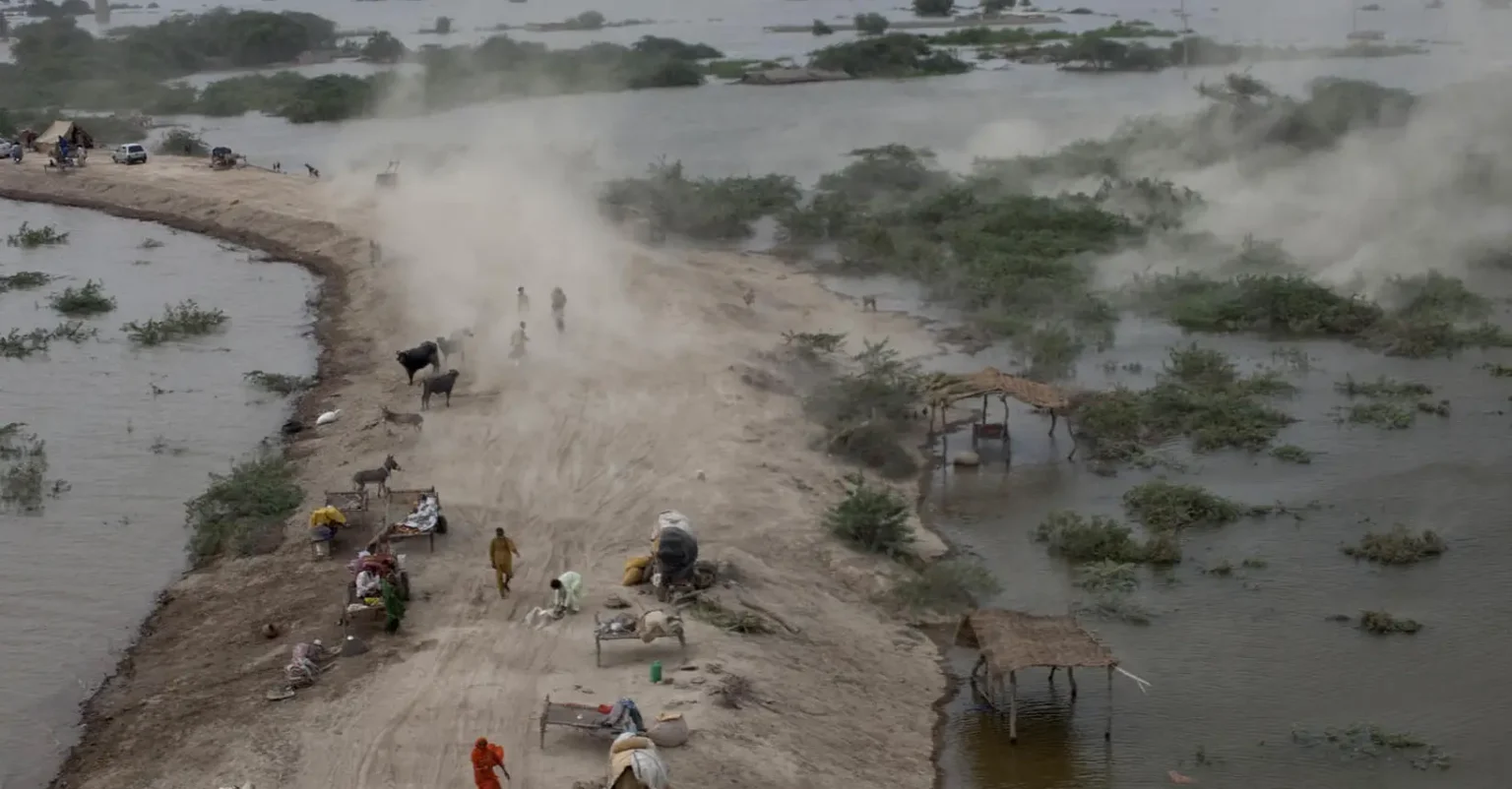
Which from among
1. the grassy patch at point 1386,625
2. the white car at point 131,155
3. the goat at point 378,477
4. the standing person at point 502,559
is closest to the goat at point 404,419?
the goat at point 378,477

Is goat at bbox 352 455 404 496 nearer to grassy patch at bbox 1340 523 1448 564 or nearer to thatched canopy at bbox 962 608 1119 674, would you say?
thatched canopy at bbox 962 608 1119 674

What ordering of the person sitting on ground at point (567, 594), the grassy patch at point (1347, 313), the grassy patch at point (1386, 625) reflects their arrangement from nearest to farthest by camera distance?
the person sitting on ground at point (567, 594), the grassy patch at point (1386, 625), the grassy patch at point (1347, 313)

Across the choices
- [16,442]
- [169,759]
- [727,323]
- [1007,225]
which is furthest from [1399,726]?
[1007,225]

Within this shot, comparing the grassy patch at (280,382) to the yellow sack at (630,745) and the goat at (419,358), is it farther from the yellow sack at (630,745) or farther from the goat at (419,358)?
the yellow sack at (630,745)

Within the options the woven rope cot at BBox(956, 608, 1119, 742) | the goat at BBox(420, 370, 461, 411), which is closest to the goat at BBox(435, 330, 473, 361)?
the goat at BBox(420, 370, 461, 411)

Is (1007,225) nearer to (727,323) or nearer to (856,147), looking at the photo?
(727,323)
